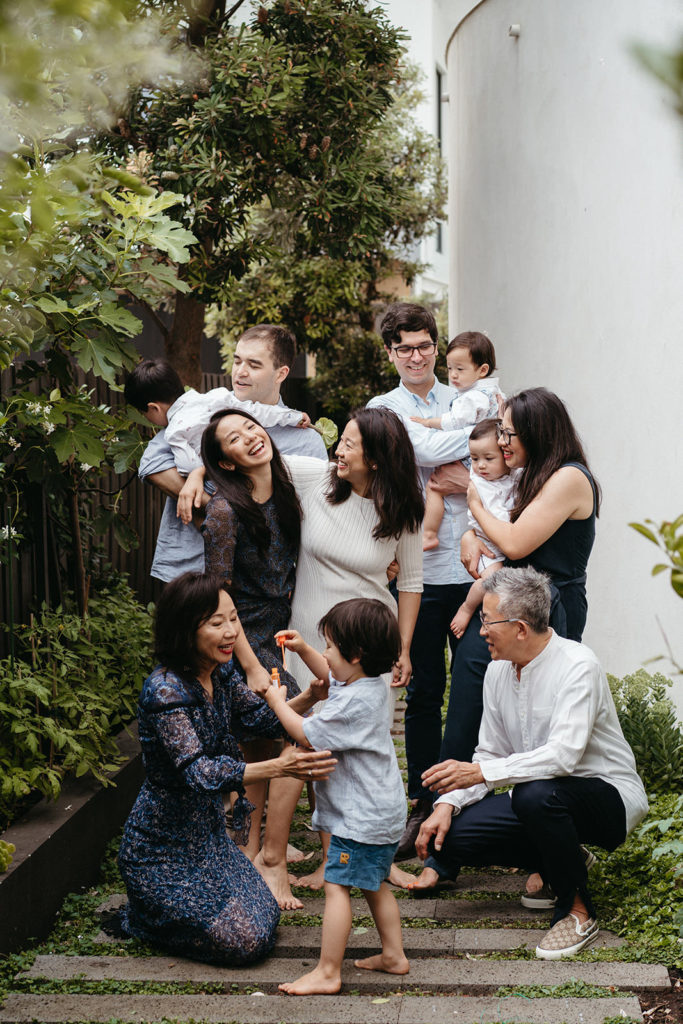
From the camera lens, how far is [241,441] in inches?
164

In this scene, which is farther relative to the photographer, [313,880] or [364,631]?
[313,880]

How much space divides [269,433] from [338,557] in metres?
0.81

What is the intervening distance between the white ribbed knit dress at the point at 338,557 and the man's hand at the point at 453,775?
70cm

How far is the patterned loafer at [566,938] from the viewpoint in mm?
3670

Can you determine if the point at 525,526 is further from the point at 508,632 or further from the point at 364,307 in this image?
the point at 364,307

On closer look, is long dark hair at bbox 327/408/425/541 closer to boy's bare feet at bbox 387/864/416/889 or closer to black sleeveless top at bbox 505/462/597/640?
black sleeveless top at bbox 505/462/597/640

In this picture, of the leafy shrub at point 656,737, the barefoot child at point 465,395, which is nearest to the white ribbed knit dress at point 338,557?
the barefoot child at point 465,395

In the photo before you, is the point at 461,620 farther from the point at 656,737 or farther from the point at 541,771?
the point at 656,737

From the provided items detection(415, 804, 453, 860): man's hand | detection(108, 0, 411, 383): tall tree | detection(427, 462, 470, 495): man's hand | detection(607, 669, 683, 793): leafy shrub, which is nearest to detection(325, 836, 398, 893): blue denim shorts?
detection(415, 804, 453, 860): man's hand

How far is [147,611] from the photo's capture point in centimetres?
618

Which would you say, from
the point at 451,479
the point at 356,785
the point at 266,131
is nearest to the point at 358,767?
the point at 356,785

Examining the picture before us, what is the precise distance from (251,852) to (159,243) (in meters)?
2.49

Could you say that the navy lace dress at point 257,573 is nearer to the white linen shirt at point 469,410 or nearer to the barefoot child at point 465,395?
the barefoot child at point 465,395

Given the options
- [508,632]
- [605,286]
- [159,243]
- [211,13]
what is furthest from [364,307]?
[508,632]
